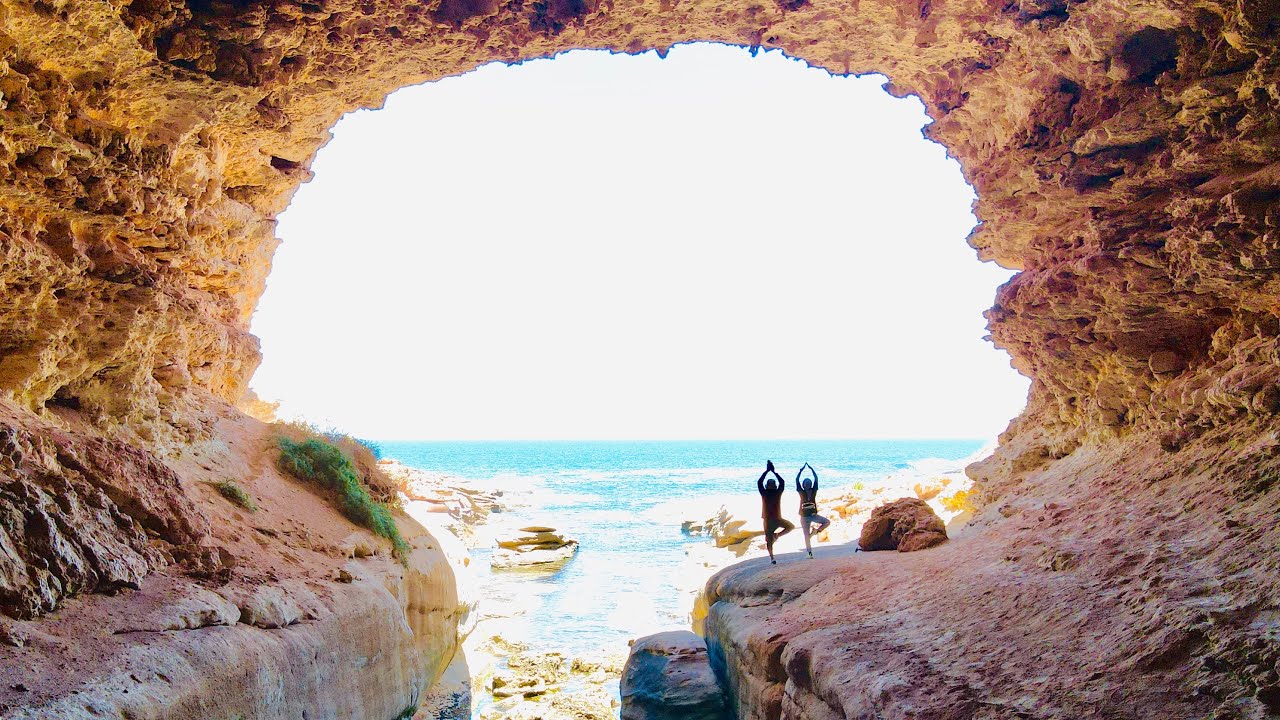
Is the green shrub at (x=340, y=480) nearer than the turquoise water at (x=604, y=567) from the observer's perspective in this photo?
Yes

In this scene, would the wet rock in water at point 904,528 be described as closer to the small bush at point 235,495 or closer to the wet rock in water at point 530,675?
the wet rock in water at point 530,675

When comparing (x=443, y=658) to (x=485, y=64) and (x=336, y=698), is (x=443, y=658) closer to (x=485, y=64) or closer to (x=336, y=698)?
(x=336, y=698)

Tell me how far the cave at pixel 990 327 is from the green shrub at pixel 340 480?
0.66m

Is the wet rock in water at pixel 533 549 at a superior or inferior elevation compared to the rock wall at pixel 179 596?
inferior

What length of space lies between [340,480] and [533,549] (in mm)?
17410

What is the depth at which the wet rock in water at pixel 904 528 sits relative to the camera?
11508 mm

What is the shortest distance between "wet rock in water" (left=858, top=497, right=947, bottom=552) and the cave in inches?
33.9

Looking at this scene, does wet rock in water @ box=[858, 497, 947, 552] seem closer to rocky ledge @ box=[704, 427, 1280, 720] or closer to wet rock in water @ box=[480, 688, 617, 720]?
rocky ledge @ box=[704, 427, 1280, 720]

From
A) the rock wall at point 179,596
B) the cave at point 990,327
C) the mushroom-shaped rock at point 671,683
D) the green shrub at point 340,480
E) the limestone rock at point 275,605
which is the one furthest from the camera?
the green shrub at point 340,480

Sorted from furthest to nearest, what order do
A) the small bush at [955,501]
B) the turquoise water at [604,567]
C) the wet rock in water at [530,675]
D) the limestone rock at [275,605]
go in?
the turquoise water at [604,567], the small bush at [955,501], the wet rock in water at [530,675], the limestone rock at [275,605]

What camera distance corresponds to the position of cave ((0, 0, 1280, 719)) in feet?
17.6

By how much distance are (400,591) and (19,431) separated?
18.6ft

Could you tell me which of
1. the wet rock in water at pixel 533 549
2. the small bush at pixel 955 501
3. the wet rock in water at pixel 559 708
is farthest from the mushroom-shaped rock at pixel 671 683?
the wet rock in water at pixel 533 549

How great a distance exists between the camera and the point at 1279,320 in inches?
298
